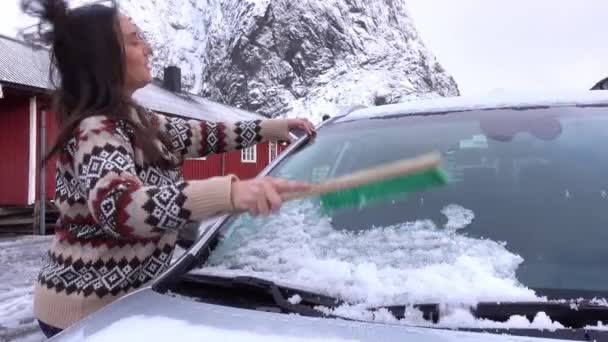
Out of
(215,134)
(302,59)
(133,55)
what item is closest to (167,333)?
(133,55)

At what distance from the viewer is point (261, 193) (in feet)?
3.61

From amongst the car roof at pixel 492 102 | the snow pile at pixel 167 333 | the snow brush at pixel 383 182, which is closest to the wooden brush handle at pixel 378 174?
the snow brush at pixel 383 182

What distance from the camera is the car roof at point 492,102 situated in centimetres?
199

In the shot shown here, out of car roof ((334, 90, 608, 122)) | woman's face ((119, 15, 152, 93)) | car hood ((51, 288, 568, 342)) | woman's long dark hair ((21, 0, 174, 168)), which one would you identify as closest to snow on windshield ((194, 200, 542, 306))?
car hood ((51, 288, 568, 342))

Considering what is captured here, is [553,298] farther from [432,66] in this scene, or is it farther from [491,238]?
[432,66]

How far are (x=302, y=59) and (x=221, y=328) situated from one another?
260ft

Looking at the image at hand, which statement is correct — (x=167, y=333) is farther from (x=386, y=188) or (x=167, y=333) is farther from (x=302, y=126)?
(x=302, y=126)

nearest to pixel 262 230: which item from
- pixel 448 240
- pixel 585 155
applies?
pixel 448 240

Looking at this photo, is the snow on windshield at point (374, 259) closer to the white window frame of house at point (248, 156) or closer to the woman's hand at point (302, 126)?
the woman's hand at point (302, 126)

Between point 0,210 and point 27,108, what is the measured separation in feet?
6.45

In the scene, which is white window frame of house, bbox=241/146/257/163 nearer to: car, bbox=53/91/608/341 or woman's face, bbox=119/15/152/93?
car, bbox=53/91/608/341

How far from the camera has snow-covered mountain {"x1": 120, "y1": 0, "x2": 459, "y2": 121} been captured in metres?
75.4

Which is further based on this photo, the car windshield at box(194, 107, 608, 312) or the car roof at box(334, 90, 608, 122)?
the car roof at box(334, 90, 608, 122)

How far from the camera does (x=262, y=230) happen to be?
165cm
